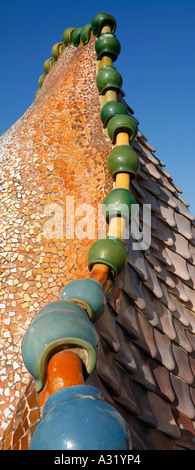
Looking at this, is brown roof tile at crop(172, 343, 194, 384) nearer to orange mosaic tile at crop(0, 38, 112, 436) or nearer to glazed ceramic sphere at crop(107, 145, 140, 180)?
orange mosaic tile at crop(0, 38, 112, 436)

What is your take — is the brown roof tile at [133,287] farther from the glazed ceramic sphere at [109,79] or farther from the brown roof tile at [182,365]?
the glazed ceramic sphere at [109,79]

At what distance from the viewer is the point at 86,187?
279 centimetres

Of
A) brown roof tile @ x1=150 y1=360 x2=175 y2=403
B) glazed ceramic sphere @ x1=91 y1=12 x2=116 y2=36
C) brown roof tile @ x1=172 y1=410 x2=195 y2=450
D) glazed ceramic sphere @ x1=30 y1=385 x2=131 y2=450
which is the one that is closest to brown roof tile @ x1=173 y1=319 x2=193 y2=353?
brown roof tile @ x1=150 y1=360 x2=175 y2=403

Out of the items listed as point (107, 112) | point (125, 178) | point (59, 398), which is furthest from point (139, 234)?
point (59, 398)

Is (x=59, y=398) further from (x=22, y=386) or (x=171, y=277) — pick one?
(x=171, y=277)

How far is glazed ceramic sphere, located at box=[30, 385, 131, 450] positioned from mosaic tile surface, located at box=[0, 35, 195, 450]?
18.0 inches

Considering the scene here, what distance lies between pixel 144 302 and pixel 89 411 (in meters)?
1.14

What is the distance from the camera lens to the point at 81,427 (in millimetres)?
777

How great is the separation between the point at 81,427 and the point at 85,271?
1764mm

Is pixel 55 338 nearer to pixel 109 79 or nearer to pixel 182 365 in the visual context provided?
pixel 182 365

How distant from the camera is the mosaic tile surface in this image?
1.65 meters

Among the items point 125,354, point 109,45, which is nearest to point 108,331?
point 125,354

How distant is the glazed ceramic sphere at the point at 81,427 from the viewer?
2.51ft
